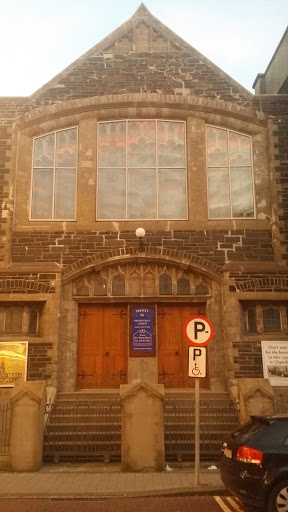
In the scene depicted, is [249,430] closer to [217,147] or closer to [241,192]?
[241,192]

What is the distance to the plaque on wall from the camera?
13.1 m

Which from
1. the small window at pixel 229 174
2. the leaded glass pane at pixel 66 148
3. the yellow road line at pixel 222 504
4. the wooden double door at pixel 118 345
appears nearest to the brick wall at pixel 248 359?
the wooden double door at pixel 118 345

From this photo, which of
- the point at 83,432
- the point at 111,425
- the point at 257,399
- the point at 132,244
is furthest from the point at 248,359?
the point at 83,432

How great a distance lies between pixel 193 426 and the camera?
35.6 feet

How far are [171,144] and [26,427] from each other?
9.14m

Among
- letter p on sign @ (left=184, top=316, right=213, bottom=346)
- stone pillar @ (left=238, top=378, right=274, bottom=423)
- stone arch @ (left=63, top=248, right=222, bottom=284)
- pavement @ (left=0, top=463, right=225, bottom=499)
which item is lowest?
pavement @ (left=0, top=463, right=225, bottom=499)

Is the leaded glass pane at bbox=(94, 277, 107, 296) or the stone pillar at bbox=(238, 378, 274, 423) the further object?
the leaded glass pane at bbox=(94, 277, 107, 296)

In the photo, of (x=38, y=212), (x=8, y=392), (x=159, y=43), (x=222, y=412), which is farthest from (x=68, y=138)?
(x=222, y=412)

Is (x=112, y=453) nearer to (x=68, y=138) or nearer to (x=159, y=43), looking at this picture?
(x=68, y=138)

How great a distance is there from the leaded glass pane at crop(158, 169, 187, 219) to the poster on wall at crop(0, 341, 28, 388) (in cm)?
539

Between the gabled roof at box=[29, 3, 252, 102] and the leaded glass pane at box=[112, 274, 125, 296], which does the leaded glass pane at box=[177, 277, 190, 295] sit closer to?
the leaded glass pane at box=[112, 274, 125, 296]

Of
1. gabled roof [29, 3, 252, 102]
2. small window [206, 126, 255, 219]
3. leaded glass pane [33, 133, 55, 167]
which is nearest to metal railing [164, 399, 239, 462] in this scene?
small window [206, 126, 255, 219]

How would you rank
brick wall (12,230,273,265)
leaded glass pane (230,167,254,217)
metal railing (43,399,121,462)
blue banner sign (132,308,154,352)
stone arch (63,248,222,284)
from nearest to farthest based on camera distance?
metal railing (43,399,121,462) < blue banner sign (132,308,154,352) < stone arch (63,248,222,284) < brick wall (12,230,273,265) < leaded glass pane (230,167,254,217)

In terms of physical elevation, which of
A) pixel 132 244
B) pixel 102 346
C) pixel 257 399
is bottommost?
pixel 257 399
